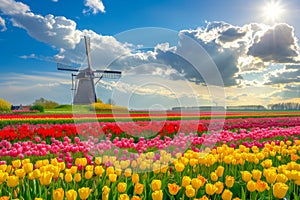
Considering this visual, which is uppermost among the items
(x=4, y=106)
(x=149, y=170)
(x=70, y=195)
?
(x=4, y=106)

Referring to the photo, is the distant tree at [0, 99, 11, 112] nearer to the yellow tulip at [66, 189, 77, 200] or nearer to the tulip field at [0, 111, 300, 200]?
the tulip field at [0, 111, 300, 200]

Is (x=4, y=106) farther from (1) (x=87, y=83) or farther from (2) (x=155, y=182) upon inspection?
(2) (x=155, y=182)

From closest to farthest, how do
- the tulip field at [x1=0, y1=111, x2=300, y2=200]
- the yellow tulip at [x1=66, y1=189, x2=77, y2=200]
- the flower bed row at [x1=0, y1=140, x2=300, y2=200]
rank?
the yellow tulip at [x1=66, y1=189, x2=77, y2=200], the flower bed row at [x1=0, y1=140, x2=300, y2=200], the tulip field at [x1=0, y1=111, x2=300, y2=200]

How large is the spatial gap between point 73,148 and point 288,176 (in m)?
4.09

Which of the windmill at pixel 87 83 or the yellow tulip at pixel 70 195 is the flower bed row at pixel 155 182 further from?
the windmill at pixel 87 83

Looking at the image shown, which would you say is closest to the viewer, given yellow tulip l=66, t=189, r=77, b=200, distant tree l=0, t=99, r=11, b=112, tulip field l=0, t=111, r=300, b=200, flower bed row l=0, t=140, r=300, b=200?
yellow tulip l=66, t=189, r=77, b=200

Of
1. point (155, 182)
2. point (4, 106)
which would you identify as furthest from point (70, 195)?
point (4, 106)

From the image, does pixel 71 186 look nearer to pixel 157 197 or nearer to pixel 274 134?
pixel 157 197

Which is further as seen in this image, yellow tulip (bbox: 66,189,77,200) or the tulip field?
the tulip field

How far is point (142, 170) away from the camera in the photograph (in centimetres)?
381

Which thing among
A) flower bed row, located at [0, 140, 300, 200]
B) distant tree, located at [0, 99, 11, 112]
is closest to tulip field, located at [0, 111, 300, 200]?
flower bed row, located at [0, 140, 300, 200]

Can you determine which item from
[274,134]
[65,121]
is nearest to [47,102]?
[65,121]

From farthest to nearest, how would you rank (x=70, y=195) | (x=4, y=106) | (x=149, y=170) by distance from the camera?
1. (x=4, y=106)
2. (x=149, y=170)
3. (x=70, y=195)

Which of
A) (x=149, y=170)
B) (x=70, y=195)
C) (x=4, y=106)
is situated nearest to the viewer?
(x=70, y=195)
